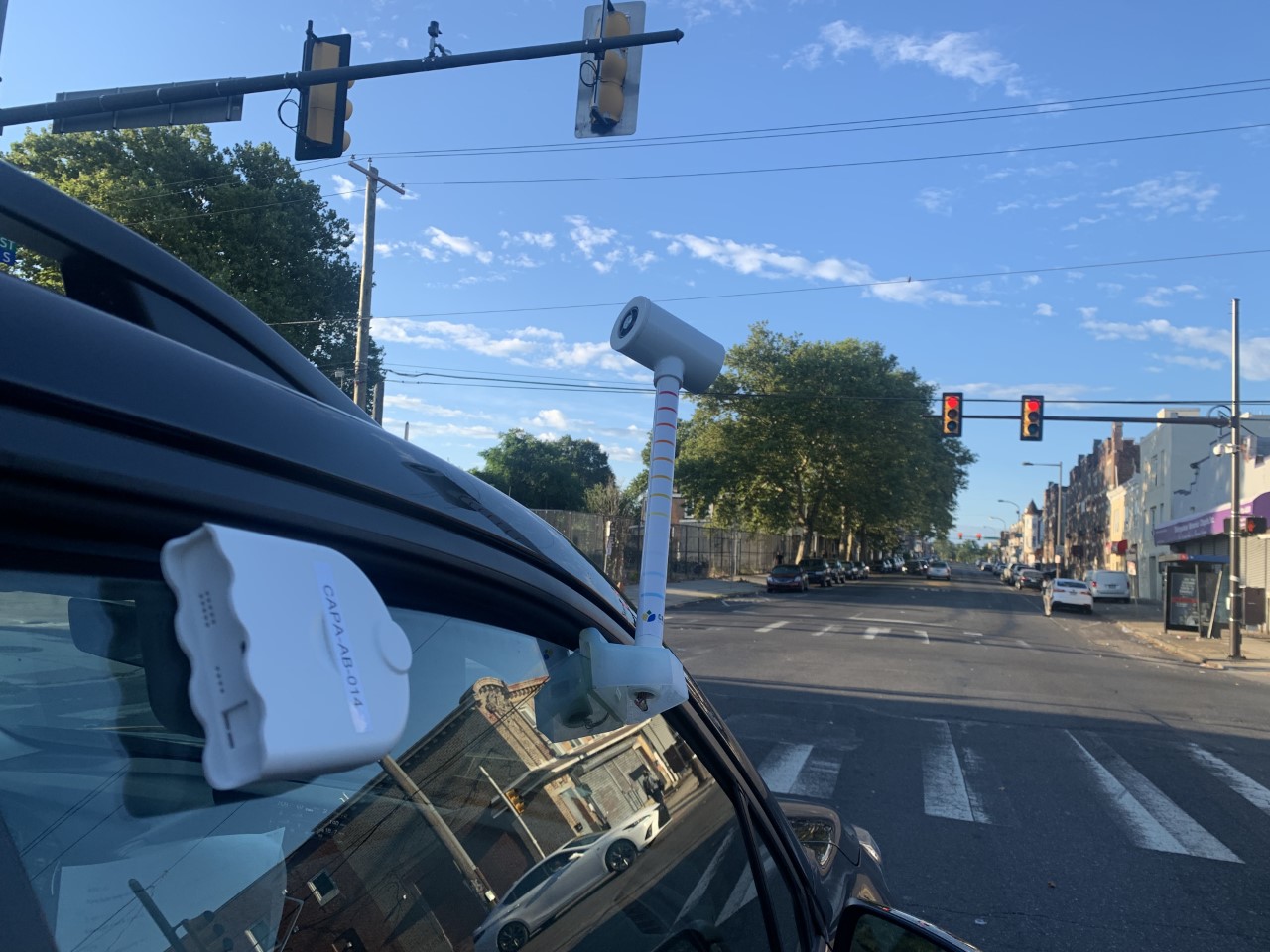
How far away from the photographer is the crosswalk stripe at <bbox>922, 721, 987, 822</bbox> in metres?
6.79

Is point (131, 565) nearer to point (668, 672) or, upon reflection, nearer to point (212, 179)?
point (668, 672)

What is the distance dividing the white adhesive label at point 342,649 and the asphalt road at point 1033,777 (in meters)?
4.87

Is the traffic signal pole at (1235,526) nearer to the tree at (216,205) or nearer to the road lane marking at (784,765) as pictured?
the road lane marking at (784,765)

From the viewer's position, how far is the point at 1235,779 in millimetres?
8117

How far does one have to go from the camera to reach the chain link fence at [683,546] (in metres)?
29.8

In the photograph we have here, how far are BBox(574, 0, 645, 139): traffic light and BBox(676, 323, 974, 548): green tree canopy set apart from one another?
36.7m

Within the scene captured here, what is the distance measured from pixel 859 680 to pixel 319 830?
12.6 m

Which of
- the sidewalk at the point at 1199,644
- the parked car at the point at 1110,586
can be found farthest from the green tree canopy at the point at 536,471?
the sidewalk at the point at 1199,644

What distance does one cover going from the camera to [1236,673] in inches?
685

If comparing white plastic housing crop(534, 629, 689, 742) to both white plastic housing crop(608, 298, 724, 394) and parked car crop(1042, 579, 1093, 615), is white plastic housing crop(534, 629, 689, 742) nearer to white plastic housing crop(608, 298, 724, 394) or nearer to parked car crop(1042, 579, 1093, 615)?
white plastic housing crop(608, 298, 724, 394)

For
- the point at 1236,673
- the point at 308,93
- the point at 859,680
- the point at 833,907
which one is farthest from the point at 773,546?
the point at 833,907

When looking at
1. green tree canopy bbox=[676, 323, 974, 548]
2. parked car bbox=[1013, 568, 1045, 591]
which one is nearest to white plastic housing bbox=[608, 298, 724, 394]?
green tree canopy bbox=[676, 323, 974, 548]

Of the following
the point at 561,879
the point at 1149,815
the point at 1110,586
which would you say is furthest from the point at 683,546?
the point at 561,879

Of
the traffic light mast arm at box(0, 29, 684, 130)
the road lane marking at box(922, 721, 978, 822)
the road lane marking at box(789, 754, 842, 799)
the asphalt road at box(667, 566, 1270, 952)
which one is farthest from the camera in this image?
the traffic light mast arm at box(0, 29, 684, 130)
